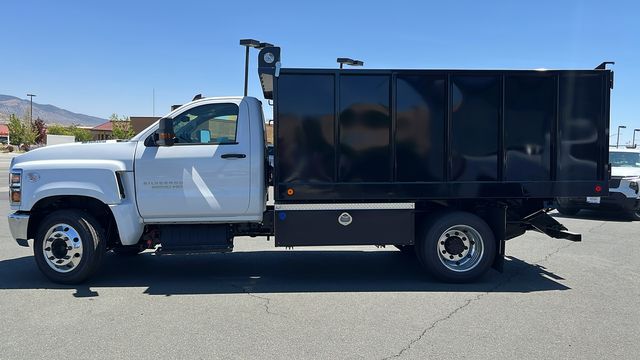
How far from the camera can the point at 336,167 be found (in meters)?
6.25

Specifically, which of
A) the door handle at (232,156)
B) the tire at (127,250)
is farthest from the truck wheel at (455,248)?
the tire at (127,250)

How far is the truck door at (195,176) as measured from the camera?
6133mm

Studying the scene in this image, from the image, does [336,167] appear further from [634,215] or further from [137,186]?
[634,215]

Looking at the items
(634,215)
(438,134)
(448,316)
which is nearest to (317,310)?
(448,316)

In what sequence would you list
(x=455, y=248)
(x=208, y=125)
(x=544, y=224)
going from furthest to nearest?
(x=544, y=224), (x=455, y=248), (x=208, y=125)

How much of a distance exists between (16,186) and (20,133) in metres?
83.1

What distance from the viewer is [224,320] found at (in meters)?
4.99

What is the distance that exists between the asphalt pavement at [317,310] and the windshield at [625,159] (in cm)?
655

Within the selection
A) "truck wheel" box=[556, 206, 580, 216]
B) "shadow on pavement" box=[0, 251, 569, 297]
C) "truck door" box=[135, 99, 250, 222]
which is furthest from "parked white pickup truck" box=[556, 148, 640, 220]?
"truck door" box=[135, 99, 250, 222]

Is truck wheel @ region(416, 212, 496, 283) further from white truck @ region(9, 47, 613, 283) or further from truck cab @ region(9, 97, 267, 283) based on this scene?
truck cab @ region(9, 97, 267, 283)

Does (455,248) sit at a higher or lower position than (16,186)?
lower

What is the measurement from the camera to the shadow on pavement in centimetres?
620

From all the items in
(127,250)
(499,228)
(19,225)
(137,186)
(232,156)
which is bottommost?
(127,250)

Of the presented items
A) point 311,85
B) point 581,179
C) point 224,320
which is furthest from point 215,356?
point 581,179
